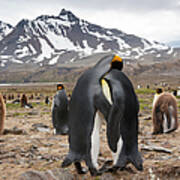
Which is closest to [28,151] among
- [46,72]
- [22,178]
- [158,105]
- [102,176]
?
[22,178]

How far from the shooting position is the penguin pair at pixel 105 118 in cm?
351

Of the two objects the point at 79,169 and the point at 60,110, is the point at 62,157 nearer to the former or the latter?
the point at 79,169

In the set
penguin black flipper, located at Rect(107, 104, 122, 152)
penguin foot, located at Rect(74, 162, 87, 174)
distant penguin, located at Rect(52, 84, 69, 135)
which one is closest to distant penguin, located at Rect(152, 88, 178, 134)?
distant penguin, located at Rect(52, 84, 69, 135)

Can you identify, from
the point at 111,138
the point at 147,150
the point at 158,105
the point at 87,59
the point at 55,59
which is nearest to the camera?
the point at 111,138

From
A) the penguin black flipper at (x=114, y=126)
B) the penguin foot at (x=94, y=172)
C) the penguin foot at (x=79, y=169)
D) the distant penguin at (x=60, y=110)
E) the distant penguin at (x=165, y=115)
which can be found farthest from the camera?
the distant penguin at (x=60, y=110)

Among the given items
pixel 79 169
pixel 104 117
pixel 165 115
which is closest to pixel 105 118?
pixel 104 117

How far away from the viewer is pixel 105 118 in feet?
11.7

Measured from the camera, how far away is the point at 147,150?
527 centimetres

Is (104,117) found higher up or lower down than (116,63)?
lower down

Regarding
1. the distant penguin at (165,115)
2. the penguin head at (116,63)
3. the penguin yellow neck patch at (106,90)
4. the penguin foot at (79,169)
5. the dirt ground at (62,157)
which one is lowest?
the dirt ground at (62,157)

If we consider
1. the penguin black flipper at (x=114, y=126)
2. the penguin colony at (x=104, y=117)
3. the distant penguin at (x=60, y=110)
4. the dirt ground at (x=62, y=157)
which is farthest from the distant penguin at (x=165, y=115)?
the penguin black flipper at (x=114, y=126)

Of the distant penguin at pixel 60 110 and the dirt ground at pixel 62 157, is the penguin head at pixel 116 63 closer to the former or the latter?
the dirt ground at pixel 62 157

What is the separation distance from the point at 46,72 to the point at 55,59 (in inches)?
2362

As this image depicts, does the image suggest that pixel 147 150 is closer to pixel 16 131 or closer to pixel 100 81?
pixel 100 81
